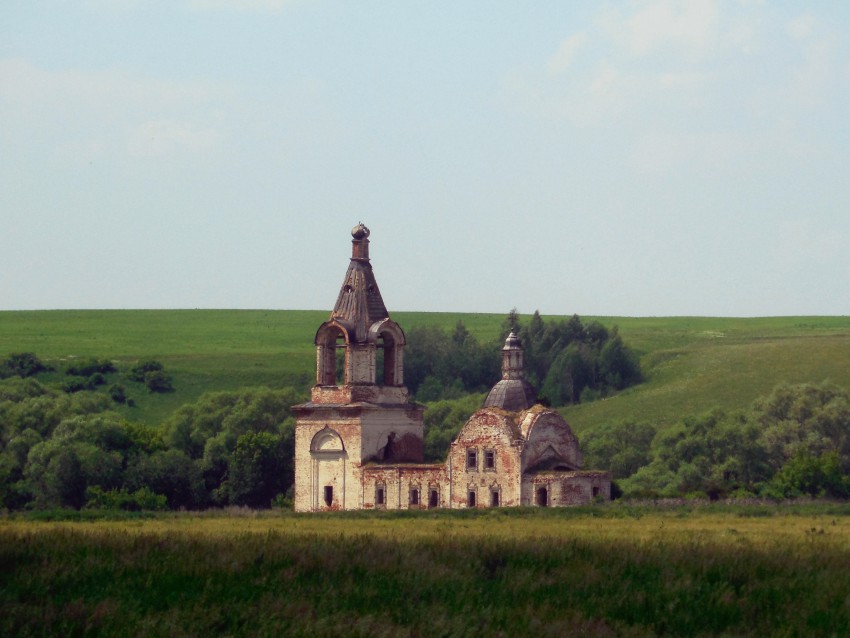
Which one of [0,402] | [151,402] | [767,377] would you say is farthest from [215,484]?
[767,377]

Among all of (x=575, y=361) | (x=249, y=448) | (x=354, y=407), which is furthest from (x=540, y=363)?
(x=354, y=407)

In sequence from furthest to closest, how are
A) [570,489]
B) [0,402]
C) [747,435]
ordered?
[0,402] < [747,435] < [570,489]

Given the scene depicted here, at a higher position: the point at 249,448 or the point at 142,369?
the point at 142,369

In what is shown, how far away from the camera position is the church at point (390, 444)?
Answer: 53844 mm

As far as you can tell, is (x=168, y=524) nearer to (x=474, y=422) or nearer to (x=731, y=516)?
(x=731, y=516)

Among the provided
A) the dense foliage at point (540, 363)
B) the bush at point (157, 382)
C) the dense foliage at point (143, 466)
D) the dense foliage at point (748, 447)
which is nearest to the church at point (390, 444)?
the dense foliage at point (143, 466)

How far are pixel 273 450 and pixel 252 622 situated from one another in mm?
46263

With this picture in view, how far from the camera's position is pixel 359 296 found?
55938 millimetres

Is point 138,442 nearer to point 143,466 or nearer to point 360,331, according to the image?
point 143,466

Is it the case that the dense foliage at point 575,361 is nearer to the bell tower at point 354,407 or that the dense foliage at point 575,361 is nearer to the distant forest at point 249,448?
the distant forest at point 249,448

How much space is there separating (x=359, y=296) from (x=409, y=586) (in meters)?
34.3

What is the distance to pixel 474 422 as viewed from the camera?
54938mm

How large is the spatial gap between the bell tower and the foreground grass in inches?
1133

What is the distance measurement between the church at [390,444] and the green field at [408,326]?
125ft
